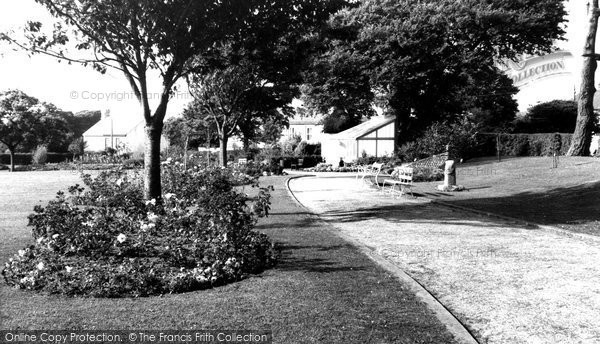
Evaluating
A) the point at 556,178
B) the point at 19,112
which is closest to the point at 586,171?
the point at 556,178

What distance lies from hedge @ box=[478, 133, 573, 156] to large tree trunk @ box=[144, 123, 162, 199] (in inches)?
967

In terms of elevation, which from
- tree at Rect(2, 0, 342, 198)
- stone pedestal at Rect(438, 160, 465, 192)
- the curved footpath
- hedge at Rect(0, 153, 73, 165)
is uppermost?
tree at Rect(2, 0, 342, 198)

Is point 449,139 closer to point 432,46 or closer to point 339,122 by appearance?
point 432,46

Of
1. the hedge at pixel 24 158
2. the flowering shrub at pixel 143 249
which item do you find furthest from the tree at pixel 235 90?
the hedge at pixel 24 158

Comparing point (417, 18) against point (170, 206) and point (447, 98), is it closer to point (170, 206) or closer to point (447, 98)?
point (447, 98)

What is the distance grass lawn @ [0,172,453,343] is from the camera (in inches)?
173

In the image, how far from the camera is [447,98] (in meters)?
38.6

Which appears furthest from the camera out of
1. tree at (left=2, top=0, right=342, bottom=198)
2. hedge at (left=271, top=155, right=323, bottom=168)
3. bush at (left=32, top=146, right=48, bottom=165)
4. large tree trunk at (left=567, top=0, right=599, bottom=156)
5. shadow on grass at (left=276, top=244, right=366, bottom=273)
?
bush at (left=32, top=146, right=48, bottom=165)

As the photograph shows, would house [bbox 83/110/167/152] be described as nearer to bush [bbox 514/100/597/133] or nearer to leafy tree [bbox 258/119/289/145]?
leafy tree [bbox 258/119/289/145]

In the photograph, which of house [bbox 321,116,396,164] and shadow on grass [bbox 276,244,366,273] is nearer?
shadow on grass [bbox 276,244,366,273]

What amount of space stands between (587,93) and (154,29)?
2119 centimetres

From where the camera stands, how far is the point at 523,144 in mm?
31703

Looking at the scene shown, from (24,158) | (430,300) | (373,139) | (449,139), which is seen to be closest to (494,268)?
(430,300)

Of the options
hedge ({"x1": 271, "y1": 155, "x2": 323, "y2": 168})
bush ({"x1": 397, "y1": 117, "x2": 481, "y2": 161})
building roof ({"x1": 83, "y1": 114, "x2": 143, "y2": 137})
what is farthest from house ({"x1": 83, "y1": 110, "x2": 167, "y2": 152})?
bush ({"x1": 397, "y1": 117, "x2": 481, "y2": 161})
